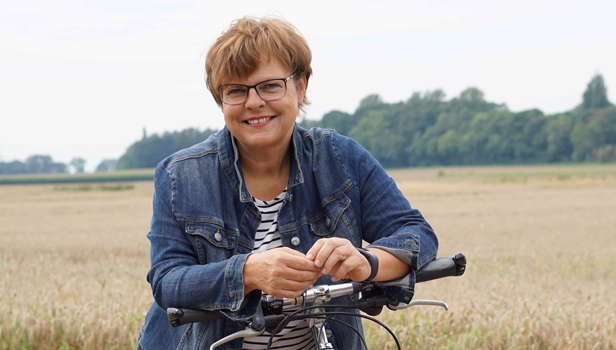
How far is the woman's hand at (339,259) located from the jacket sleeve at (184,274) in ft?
0.85

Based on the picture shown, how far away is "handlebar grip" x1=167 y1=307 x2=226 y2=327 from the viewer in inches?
73.9

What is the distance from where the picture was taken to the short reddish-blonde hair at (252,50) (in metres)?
2.16

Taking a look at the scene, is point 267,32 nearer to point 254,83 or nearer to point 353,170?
point 254,83

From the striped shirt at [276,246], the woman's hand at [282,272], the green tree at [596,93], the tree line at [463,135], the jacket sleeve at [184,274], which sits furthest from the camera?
the green tree at [596,93]

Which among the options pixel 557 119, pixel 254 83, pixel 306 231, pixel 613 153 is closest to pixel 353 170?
pixel 306 231

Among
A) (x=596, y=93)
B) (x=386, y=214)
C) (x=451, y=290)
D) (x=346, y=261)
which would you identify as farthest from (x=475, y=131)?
(x=346, y=261)

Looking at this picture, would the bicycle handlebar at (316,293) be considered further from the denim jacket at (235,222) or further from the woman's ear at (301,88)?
the woman's ear at (301,88)

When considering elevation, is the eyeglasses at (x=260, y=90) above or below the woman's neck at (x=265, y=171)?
above

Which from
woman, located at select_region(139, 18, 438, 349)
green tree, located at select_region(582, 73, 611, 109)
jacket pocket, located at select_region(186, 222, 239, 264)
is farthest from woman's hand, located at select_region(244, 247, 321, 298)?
green tree, located at select_region(582, 73, 611, 109)

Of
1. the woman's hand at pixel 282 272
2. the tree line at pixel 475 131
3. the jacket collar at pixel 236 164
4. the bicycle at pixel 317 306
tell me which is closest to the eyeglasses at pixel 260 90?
the jacket collar at pixel 236 164

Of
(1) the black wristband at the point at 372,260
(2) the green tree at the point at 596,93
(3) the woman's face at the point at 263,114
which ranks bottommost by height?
(1) the black wristband at the point at 372,260

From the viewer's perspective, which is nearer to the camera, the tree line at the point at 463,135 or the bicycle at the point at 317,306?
the bicycle at the point at 317,306

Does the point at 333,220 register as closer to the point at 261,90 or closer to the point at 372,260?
the point at 372,260

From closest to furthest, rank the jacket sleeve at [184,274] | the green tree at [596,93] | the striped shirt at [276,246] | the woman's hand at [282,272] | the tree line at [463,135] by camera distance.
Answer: the woman's hand at [282,272] < the jacket sleeve at [184,274] < the striped shirt at [276,246] < the tree line at [463,135] < the green tree at [596,93]
